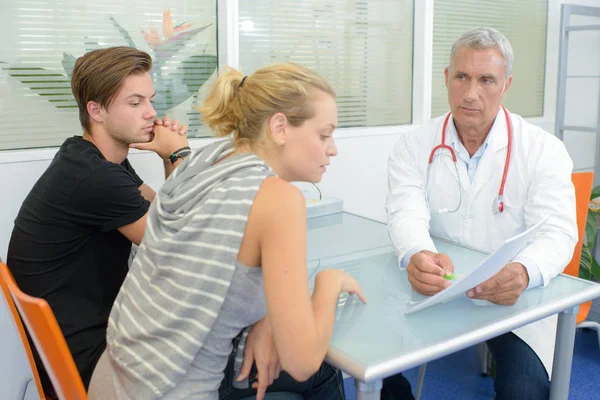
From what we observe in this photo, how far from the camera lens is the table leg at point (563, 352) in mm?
1449

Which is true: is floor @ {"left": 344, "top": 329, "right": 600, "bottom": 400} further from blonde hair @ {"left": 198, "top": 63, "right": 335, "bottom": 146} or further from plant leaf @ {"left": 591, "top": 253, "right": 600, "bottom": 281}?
blonde hair @ {"left": 198, "top": 63, "right": 335, "bottom": 146}

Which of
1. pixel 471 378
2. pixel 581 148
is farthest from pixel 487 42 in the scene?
pixel 581 148

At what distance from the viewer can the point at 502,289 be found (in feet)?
4.55

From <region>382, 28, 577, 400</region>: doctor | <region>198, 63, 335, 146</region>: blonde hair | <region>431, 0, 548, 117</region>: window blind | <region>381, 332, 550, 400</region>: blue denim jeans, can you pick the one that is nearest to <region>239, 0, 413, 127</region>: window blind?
<region>431, 0, 548, 117</region>: window blind

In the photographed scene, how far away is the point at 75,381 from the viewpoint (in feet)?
3.69

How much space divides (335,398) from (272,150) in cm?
61

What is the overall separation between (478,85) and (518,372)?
0.86m

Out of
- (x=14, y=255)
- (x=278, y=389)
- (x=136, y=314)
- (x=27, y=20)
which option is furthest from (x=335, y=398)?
(x=27, y=20)

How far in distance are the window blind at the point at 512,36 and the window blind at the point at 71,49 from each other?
129 cm

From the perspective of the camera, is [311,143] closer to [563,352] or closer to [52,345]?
[52,345]

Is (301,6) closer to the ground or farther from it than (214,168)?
farther from it

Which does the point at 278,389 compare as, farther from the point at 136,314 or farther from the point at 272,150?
the point at 272,150

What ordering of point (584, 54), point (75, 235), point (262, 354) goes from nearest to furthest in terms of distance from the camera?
1. point (262, 354)
2. point (75, 235)
3. point (584, 54)

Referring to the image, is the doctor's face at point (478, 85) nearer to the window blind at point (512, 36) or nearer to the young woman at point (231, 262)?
the young woman at point (231, 262)
